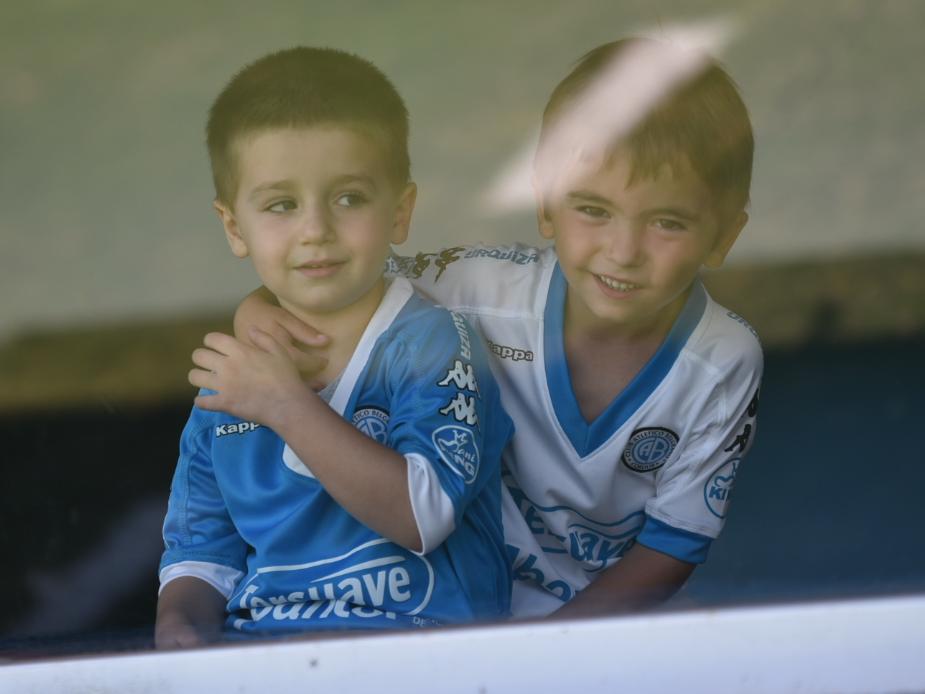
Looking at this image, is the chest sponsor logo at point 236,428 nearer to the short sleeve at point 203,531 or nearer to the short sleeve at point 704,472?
the short sleeve at point 203,531

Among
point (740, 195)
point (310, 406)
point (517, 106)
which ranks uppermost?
point (517, 106)

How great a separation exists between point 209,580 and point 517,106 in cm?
86

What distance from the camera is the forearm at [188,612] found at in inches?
55.5

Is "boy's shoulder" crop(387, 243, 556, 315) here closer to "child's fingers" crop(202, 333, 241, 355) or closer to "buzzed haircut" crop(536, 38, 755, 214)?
"buzzed haircut" crop(536, 38, 755, 214)

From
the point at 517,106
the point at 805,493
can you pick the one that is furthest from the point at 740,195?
the point at 805,493

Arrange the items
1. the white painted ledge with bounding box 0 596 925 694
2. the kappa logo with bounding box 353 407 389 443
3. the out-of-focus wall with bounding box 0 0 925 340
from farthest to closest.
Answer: the out-of-focus wall with bounding box 0 0 925 340
the kappa logo with bounding box 353 407 389 443
the white painted ledge with bounding box 0 596 925 694

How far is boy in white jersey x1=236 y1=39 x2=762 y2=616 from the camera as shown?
1.55 m

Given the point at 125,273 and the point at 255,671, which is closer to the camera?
the point at 255,671

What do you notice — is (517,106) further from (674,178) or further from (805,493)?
(805,493)

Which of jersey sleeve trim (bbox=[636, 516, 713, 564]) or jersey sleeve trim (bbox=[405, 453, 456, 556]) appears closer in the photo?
jersey sleeve trim (bbox=[405, 453, 456, 556])

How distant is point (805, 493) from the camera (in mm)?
2332

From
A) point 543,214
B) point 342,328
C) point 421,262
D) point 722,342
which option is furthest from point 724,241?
point 342,328

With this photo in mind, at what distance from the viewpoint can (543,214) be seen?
1657mm

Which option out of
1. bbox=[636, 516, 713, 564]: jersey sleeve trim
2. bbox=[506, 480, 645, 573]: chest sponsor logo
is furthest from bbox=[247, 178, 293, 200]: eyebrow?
bbox=[636, 516, 713, 564]: jersey sleeve trim
